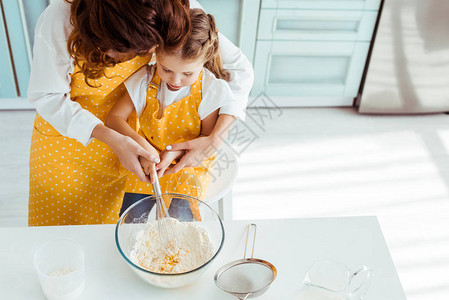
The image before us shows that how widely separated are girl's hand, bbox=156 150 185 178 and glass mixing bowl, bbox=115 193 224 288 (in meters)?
0.21

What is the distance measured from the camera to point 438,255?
1804 millimetres

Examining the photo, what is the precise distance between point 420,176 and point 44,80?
1.80 m

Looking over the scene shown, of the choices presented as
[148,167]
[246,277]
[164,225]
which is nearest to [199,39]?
[148,167]

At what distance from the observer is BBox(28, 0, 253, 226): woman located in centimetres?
88

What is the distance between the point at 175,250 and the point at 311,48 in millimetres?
1663

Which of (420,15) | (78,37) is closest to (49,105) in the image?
(78,37)

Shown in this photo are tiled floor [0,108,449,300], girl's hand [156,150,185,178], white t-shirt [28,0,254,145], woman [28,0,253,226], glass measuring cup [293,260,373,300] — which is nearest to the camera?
glass measuring cup [293,260,373,300]

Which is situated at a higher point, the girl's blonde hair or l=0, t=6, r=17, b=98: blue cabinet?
the girl's blonde hair

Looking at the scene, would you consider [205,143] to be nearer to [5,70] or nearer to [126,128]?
[126,128]

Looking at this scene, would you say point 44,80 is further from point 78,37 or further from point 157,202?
point 157,202

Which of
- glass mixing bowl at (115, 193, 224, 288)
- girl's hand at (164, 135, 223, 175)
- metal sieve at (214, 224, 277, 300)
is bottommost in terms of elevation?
girl's hand at (164, 135, 223, 175)

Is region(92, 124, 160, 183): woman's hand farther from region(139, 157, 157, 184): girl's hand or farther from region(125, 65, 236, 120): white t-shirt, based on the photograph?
region(125, 65, 236, 120): white t-shirt

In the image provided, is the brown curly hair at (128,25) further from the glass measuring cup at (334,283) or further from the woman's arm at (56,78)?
the glass measuring cup at (334,283)

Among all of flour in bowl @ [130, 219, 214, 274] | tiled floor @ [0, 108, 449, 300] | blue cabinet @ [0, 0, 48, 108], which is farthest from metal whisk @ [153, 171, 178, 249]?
blue cabinet @ [0, 0, 48, 108]
